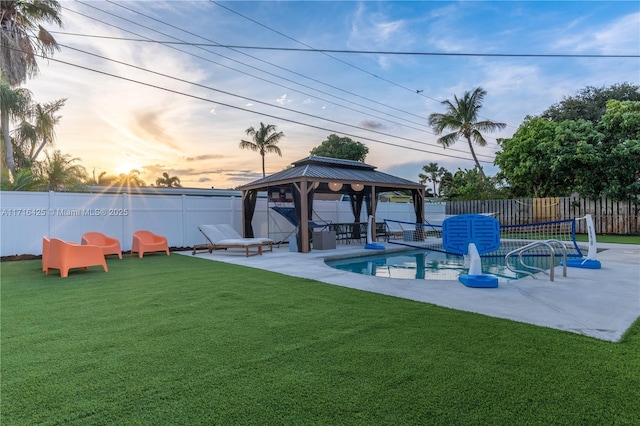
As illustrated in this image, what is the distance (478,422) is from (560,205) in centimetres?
2021

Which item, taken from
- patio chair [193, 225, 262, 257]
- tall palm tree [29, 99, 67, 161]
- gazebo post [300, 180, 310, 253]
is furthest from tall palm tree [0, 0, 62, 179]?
gazebo post [300, 180, 310, 253]

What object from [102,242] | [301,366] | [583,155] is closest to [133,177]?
[102,242]

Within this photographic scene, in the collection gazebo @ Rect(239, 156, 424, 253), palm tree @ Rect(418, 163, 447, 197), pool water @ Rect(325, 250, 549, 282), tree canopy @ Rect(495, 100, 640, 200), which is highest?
palm tree @ Rect(418, 163, 447, 197)

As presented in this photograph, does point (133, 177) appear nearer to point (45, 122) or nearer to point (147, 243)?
point (45, 122)

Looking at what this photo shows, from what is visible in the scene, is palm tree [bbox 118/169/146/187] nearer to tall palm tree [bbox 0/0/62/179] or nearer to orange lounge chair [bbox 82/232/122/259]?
tall palm tree [bbox 0/0/62/179]

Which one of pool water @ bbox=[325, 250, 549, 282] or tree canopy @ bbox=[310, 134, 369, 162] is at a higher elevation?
tree canopy @ bbox=[310, 134, 369, 162]

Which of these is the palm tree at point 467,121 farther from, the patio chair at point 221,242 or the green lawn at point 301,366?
the green lawn at point 301,366

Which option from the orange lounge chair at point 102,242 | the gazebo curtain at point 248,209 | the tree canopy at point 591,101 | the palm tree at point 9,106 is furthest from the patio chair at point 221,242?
the tree canopy at point 591,101

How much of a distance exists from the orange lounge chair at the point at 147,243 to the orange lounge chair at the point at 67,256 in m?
2.82

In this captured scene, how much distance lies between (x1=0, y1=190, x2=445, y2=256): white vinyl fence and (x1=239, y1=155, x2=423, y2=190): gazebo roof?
160cm

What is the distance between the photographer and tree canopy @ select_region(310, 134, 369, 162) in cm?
3684

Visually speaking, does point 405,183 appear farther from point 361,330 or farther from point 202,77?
point 361,330

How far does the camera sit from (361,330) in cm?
347

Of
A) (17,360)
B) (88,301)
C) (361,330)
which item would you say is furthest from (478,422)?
(88,301)
